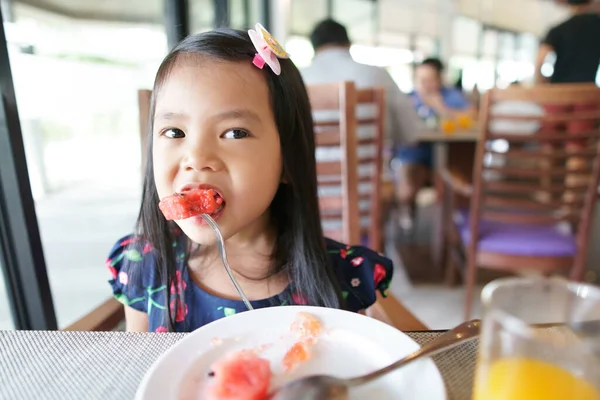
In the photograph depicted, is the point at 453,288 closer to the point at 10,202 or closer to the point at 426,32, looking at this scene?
the point at 10,202

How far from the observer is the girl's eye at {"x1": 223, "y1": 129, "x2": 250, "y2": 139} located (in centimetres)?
64

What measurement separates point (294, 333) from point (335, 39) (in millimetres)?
1847

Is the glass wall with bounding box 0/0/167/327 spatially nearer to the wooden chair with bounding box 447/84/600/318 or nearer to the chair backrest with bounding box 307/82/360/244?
the chair backrest with bounding box 307/82/360/244

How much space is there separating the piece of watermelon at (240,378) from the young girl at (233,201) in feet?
0.83

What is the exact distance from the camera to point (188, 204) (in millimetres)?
593

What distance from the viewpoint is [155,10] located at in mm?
2035

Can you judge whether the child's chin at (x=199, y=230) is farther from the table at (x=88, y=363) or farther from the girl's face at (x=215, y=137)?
the table at (x=88, y=363)

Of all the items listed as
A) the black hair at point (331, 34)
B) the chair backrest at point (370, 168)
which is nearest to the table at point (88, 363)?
the chair backrest at point (370, 168)

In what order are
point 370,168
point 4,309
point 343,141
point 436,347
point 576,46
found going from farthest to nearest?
point 576,46 < point 370,168 < point 343,141 < point 4,309 < point 436,347

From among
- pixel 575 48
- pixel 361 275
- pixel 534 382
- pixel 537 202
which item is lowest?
pixel 537 202

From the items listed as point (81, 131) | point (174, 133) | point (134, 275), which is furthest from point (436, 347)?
point (81, 131)

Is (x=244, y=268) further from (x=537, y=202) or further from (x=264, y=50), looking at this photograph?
(x=537, y=202)

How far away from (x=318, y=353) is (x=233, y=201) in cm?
28

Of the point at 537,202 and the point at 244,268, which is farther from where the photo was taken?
the point at 537,202
